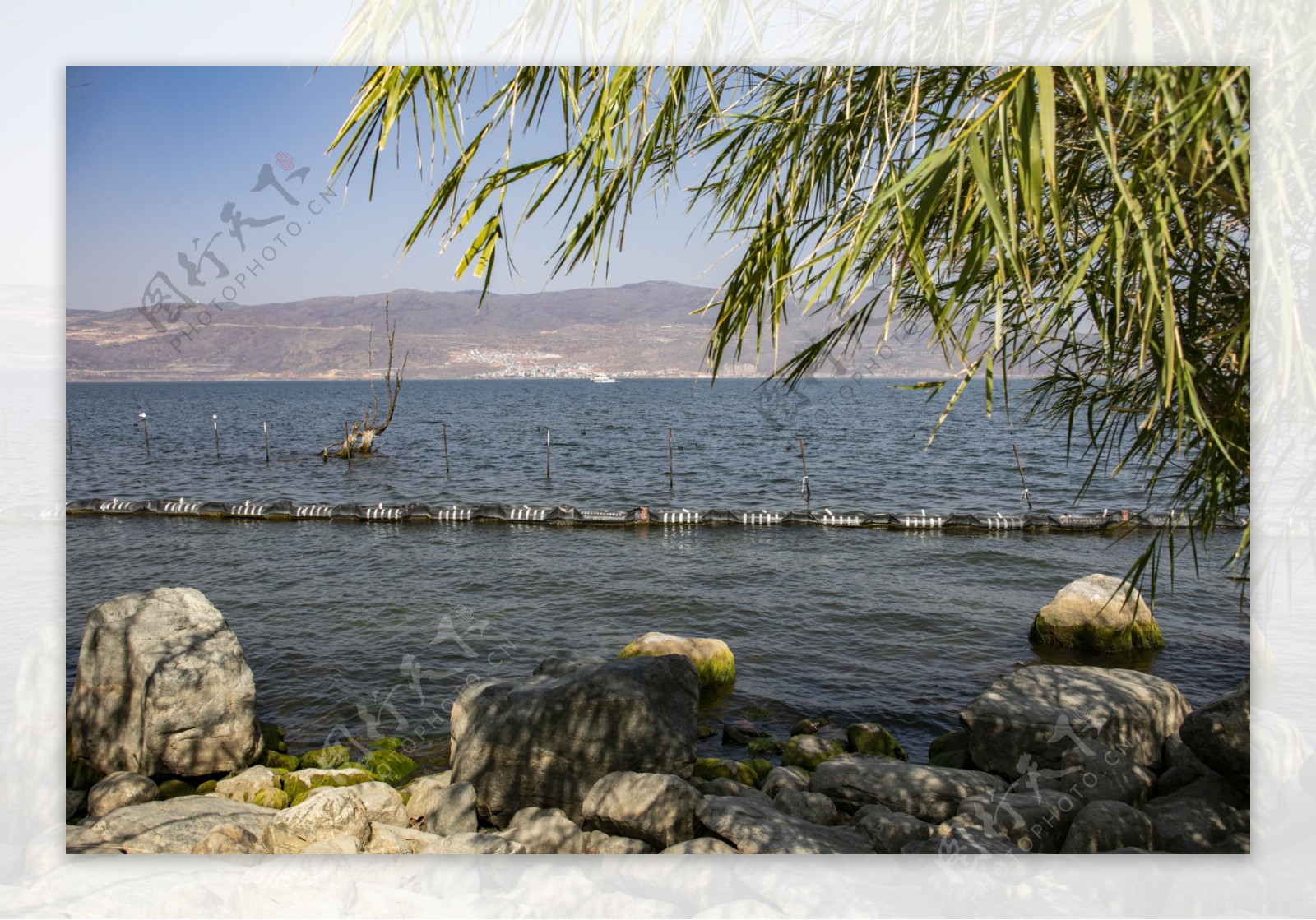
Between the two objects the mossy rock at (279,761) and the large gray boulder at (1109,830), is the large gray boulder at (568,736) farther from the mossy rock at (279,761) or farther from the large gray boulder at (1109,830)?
A: the large gray boulder at (1109,830)

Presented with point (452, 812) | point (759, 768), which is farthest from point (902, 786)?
point (452, 812)

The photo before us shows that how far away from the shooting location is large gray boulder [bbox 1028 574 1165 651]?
5.89m

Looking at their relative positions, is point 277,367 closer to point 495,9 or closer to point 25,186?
point 25,186

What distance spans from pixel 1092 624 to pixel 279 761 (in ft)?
16.5

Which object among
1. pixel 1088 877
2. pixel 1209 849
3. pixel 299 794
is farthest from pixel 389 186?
pixel 1209 849

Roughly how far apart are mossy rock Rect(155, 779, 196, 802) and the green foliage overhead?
271cm

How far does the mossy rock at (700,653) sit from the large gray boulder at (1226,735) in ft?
9.01

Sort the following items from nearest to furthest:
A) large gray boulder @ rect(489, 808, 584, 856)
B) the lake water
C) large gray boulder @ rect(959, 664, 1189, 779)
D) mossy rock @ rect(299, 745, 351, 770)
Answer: large gray boulder @ rect(489, 808, 584, 856) < large gray boulder @ rect(959, 664, 1189, 779) < mossy rock @ rect(299, 745, 351, 770) < the lake water

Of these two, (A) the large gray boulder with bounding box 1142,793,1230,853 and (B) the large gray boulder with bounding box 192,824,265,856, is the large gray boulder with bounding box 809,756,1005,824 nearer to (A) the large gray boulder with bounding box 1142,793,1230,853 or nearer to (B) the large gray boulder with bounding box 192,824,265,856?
(A) the large gray boulder with bounding box 1142,793,1230,853

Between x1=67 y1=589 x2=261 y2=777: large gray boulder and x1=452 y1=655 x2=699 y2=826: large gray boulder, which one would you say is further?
x1=67 y1=589 x2=261 y2=777: large gray boulder

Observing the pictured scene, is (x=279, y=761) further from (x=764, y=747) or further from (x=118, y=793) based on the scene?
(x=764, y=747)

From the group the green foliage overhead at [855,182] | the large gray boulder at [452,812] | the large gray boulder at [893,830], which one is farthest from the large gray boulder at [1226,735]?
the large gray boulder at [452,812]

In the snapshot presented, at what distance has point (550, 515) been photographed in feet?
32.5

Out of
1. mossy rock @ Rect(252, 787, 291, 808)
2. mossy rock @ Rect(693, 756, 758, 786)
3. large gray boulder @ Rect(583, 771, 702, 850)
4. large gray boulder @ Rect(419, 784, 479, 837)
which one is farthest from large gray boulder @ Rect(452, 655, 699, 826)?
mossy rock @ Rect(252, 787, 291, 808)
